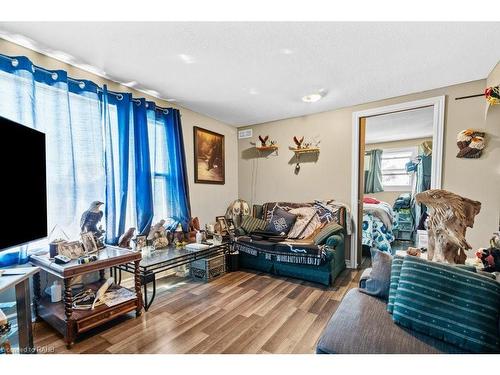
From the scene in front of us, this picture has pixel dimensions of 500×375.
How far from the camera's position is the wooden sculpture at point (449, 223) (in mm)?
1477

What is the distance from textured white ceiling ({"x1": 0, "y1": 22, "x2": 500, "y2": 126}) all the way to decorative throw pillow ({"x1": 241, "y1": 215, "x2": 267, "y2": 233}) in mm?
1799

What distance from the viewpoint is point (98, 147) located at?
7.29ft

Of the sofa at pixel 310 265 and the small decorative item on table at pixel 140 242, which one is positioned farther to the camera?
the sofa at pixel 310 265

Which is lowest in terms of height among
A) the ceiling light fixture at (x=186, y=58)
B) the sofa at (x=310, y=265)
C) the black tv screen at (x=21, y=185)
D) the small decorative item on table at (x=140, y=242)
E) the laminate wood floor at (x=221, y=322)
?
the laminate wood floor at (x=221, y=322)

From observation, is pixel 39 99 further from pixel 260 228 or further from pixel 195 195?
pixel 260 228

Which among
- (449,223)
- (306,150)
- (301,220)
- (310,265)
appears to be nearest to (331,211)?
(301,220)

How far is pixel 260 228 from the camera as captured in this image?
11.1 feet

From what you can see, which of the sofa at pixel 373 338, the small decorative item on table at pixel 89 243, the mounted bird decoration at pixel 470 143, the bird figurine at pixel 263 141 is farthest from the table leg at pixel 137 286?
the mounted bird decoration at pixel 470 143

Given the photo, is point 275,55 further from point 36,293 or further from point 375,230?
point 375,230

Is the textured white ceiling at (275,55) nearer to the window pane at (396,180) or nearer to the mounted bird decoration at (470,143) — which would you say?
the mounted bird decoration at (470,143)

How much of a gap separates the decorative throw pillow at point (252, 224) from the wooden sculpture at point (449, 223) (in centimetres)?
215

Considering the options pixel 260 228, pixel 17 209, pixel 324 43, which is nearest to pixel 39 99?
pixel 17 209

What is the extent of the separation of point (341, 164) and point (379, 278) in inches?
83.2

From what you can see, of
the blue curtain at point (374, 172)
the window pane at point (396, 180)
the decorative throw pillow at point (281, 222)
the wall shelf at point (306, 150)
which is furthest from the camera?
the blue curtain at point (374, 172)
